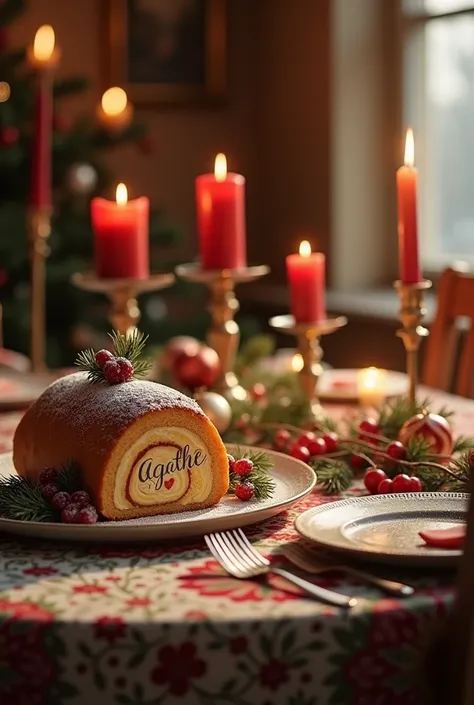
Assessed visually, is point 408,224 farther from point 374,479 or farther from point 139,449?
point 139,449

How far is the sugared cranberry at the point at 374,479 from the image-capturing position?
126 centimetres

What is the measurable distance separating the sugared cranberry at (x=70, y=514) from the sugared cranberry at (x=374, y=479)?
336 mm

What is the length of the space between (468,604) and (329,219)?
2937mm

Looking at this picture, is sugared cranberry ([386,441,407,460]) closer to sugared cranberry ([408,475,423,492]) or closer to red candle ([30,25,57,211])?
sugared cranberry ([408,475,423,492])

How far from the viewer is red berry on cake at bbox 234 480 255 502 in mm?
1176

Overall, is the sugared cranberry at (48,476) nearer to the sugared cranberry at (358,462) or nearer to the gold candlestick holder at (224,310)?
the sugared cranberry at (358,462)

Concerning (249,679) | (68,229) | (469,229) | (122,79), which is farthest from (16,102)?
(249,679)

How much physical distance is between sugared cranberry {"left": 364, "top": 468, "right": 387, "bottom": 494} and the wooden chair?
872 millimetres

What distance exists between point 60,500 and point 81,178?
2295 mm

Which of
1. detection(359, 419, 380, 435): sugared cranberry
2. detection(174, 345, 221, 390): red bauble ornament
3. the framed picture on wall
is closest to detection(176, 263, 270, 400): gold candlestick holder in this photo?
detection(174, 345, 221, 390): red bauble ornament

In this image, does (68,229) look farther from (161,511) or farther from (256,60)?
(161,511)

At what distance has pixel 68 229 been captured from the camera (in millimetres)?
3348

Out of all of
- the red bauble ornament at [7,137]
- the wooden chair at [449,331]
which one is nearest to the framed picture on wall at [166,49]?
the red bauble ornament at [7,137]

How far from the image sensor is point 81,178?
3293 millimetres
